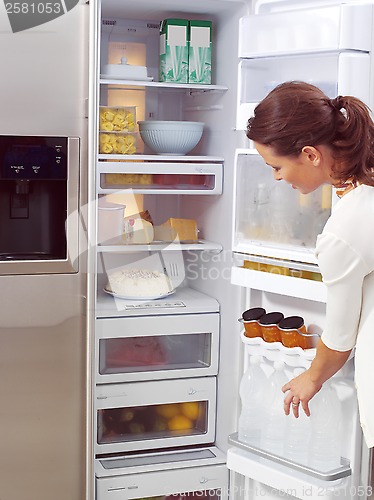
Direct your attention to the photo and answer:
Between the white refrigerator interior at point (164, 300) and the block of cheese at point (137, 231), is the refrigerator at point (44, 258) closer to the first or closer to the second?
the white refrigerator interior at point (164, 300)

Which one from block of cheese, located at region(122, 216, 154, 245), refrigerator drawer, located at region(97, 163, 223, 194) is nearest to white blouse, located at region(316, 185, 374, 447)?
refrigerator drawer, located at region(97, 163, 223, 194)

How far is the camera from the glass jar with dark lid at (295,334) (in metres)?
2.42

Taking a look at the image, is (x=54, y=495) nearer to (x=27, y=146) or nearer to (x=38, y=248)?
(x=38, y=248)

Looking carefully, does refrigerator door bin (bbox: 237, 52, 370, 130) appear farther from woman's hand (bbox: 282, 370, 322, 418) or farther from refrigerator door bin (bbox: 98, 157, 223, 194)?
woman's hand (bbox: 282, 370, 322, 418)

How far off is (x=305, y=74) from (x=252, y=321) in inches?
29.5

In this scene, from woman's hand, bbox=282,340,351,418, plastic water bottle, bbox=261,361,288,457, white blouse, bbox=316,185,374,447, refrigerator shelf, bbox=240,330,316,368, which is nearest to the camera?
white blouse, bbox=316,185,374,447

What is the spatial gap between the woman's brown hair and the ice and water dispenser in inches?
31.2

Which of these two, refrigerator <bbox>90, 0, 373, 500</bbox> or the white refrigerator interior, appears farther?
the white refrigerator interior

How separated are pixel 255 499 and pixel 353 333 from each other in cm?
110

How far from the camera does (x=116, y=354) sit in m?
2.86

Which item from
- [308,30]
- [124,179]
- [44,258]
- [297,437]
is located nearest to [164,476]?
[297,437]

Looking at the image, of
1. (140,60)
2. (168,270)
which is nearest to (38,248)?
(168,270)

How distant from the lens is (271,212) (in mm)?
2471

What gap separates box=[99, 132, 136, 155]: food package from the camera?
273cm
